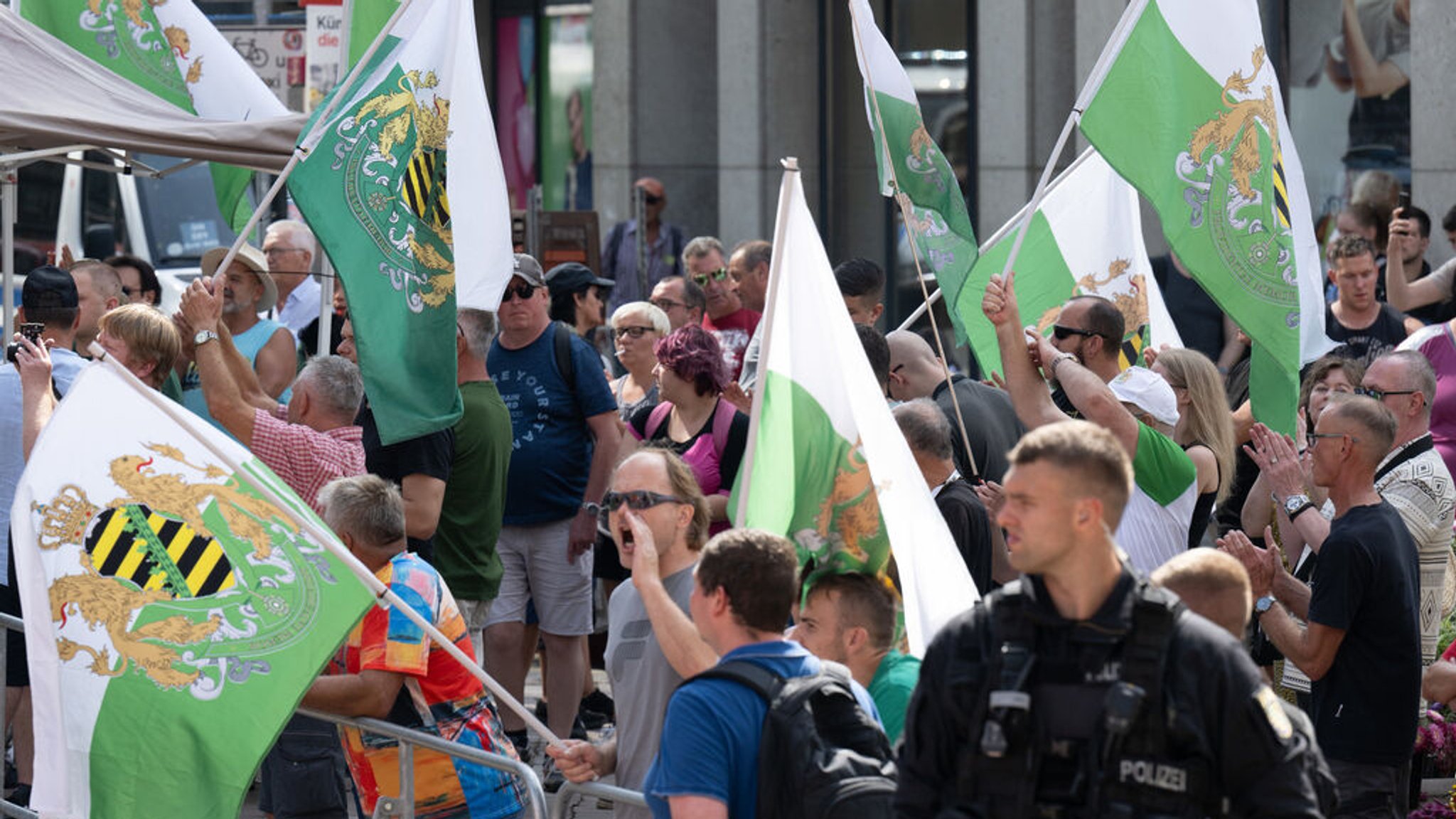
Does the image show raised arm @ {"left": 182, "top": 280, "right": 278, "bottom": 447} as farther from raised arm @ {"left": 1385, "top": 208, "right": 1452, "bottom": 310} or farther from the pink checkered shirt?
raised arm @ {"left": 1385, "top": 208, "right": 1452, "bottom": 310}

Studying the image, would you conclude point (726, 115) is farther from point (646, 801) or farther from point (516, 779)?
point (646, 801)

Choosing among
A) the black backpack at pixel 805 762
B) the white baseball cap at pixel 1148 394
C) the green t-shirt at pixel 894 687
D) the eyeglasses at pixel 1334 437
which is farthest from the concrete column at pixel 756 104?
the black backpack at pixel 805 762

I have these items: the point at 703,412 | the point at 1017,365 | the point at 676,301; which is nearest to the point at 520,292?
the point at 703,412

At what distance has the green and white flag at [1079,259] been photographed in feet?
28.8

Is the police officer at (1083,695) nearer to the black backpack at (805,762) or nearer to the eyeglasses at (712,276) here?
the black backpack at (805,762)

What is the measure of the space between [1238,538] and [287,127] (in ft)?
14.4

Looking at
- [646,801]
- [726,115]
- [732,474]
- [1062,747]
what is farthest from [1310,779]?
[726,115]

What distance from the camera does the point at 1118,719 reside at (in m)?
3.62

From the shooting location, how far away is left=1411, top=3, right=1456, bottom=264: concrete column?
1366 cm

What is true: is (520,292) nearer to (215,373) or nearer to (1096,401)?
(215,373)

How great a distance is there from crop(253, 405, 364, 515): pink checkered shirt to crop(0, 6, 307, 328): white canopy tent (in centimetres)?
164

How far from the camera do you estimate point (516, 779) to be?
5.98m

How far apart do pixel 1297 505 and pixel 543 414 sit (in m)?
3.54

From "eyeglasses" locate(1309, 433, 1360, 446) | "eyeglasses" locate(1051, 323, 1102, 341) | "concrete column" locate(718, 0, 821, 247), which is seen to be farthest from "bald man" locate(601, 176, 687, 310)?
"eyeglasses" locate(1309, 433, 1360, 446)
